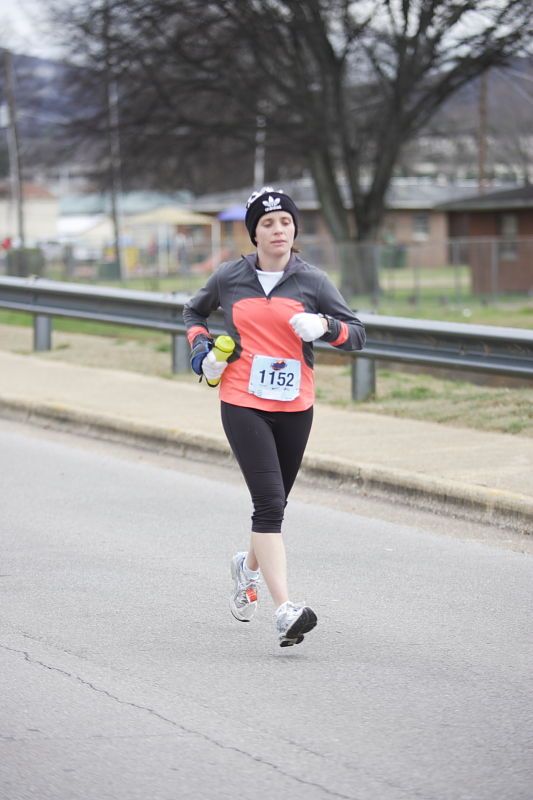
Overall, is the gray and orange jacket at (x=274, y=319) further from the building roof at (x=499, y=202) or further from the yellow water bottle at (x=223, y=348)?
the building roof at (x=499, y=202)

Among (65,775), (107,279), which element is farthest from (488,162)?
(65,775)

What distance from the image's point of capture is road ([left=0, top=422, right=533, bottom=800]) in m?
4.31

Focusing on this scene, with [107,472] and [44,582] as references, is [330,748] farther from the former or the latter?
[107,472]

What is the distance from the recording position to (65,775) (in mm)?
4285

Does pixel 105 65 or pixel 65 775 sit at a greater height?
pixel 105 65

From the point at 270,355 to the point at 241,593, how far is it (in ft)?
3.34

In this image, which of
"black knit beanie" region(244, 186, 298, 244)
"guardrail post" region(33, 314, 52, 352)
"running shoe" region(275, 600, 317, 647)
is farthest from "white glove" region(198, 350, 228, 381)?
"guardrail post" region(33, 314, 52, 352)

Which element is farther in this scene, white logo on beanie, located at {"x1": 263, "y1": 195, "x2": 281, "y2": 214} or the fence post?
the fence post

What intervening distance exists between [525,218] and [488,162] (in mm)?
45397

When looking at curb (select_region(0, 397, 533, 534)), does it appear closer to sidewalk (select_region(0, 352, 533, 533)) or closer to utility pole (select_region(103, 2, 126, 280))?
sidewalk (select_region(0, 352, 533, 533))

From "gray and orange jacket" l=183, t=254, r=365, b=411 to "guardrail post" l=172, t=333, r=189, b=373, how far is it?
326 inches

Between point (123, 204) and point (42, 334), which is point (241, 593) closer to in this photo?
point (42, 334)

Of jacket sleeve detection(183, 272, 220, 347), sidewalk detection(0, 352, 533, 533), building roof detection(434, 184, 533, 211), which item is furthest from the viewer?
building roof detection(434, 184, 533, 211)

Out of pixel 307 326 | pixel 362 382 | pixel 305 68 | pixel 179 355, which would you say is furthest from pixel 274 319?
pixel 305 68
